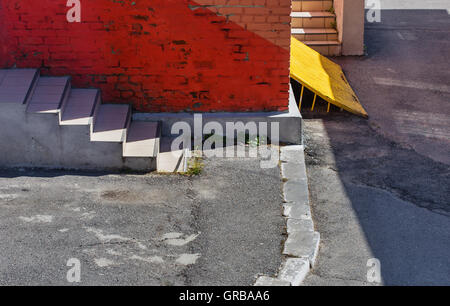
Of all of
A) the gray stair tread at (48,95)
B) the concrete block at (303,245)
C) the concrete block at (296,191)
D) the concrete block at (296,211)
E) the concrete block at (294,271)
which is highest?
the gray stair tread at (48,95)

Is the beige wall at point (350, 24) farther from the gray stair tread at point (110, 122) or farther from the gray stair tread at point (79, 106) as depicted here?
the gray stair tread at point (79, 106)

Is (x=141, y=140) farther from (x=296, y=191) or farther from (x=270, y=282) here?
(x=270, y=282)

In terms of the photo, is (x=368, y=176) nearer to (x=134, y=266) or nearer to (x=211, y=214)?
(x=211, y=214)

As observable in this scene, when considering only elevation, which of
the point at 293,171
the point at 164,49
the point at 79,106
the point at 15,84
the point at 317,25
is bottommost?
the point at 293,171

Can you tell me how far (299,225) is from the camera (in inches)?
255

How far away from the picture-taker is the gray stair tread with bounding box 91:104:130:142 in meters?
7.64

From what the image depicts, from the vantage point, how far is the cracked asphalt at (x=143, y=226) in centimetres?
570

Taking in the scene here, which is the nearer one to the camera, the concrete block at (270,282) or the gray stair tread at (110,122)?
the concrete block at (270,282)

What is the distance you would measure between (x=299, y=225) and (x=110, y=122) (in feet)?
8.77

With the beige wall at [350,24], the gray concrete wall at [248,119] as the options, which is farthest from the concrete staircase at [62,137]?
the beige wall at [350,24]

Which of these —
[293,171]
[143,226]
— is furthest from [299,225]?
[143,226]

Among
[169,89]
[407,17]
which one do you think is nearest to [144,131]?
[169,89]

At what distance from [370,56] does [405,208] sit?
20.0 ft

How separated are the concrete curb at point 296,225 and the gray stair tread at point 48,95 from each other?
2608 mm
